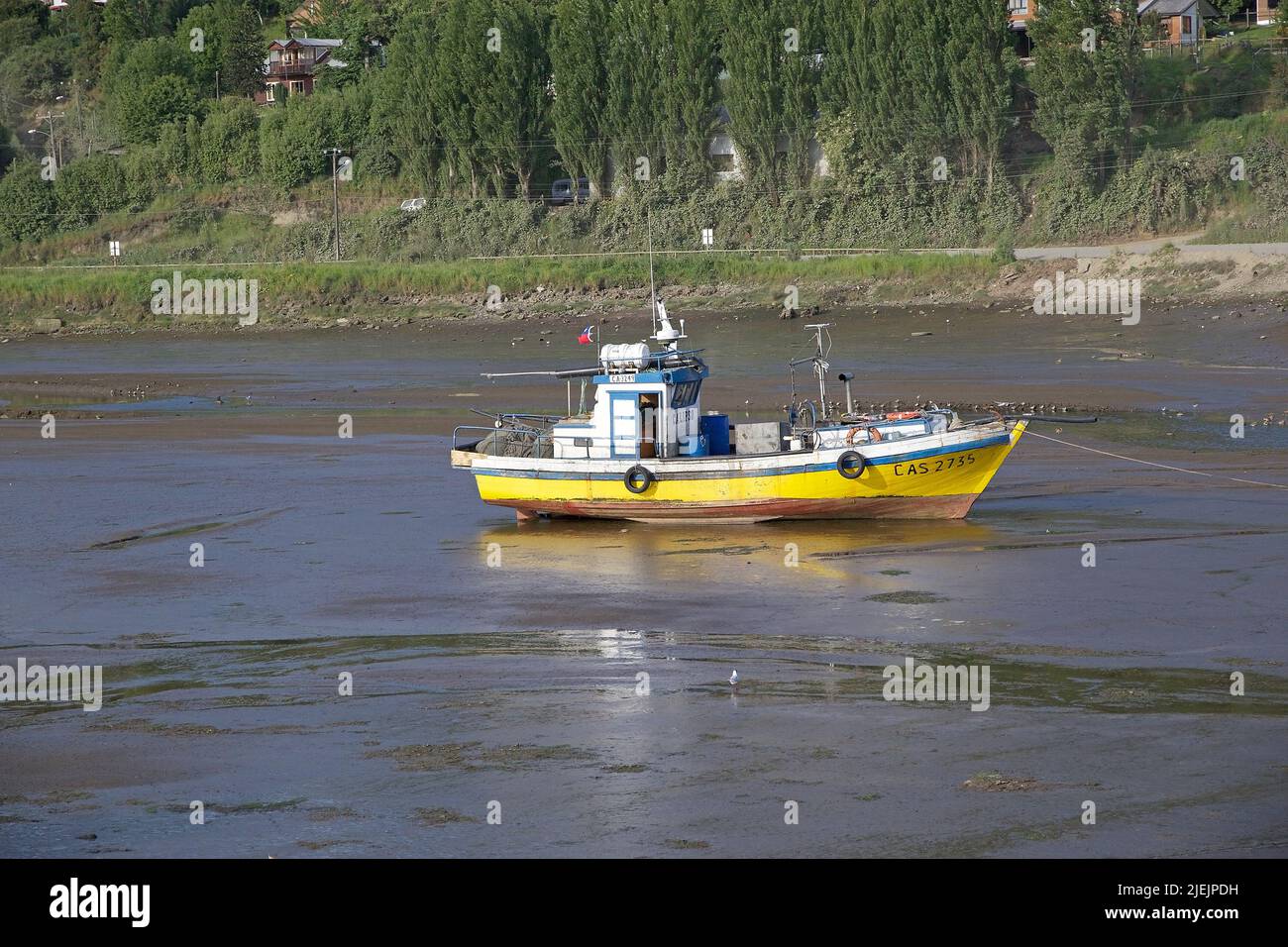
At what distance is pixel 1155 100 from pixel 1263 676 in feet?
198

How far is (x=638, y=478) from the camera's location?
26.9 m

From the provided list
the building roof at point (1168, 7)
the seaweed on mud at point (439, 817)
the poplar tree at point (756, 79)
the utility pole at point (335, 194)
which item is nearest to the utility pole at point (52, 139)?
the utility pole at point (335, 194)

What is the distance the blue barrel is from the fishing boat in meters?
0.02

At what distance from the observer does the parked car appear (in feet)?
263

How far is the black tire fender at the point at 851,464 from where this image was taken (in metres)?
26.0

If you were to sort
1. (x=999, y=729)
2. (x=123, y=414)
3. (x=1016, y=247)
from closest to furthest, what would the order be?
(x=999, y=729) → (x=123, y=414) → (x=1016, y=247)

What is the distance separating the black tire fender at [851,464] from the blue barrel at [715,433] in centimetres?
269

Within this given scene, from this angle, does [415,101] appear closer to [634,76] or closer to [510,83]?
[510,83]

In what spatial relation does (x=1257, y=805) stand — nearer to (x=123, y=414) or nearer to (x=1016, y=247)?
(x=123, y=414)

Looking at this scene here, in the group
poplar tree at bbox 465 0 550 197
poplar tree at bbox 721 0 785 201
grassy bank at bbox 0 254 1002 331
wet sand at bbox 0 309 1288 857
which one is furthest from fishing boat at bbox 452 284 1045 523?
poplar tree at bbox 465 0 550 197

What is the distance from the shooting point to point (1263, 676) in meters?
16.9

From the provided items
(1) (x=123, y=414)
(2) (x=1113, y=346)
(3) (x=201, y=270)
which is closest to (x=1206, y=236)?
(2) (x=1113, y=346)
